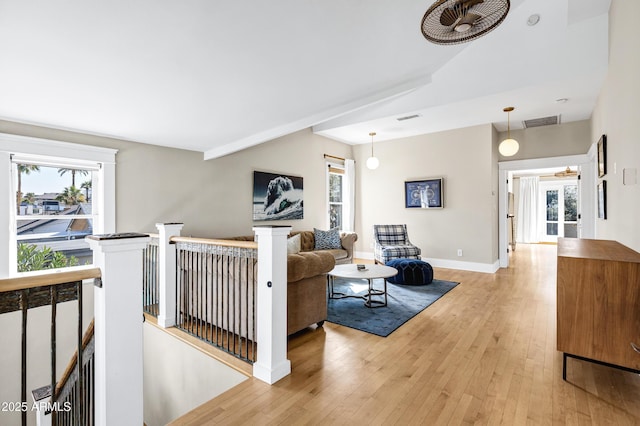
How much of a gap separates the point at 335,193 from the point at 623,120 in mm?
4996

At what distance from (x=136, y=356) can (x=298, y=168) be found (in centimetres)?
479

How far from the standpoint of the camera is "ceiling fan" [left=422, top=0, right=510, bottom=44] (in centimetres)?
173

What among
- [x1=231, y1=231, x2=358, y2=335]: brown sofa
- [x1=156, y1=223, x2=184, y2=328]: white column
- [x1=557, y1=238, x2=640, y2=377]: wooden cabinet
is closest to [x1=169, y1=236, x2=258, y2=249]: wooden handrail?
[x1=156, y1=223, x2=184, y2=328]: white column

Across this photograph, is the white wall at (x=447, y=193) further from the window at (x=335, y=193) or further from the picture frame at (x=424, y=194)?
the window at (x=335, y=193)

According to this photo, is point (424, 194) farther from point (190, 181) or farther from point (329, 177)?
point (190, 181)

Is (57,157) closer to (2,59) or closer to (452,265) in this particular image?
(2,59)

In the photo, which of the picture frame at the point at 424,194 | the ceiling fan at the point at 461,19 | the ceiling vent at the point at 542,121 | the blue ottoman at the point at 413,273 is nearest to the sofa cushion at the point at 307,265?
the ceiling fan at the point at 461,19

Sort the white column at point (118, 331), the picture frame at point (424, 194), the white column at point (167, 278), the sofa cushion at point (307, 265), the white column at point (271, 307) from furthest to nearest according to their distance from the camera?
the picture frame at point (424, 194) → the white column at point (167, 278) → the sofa cushion at point (307, 265) → the white column at point (271, 307) → the white column at point (118, 331)

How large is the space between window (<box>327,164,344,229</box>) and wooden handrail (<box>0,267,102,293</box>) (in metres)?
5.63

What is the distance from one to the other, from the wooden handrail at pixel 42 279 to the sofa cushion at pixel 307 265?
156cm

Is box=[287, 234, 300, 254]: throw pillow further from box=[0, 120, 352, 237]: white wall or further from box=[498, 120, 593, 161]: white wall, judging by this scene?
box=[498, 120, 593, 161]: white wall

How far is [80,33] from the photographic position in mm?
1642

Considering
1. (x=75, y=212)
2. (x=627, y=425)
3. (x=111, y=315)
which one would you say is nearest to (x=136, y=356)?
(x=111, y=315)

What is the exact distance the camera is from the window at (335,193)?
677 centimetres
